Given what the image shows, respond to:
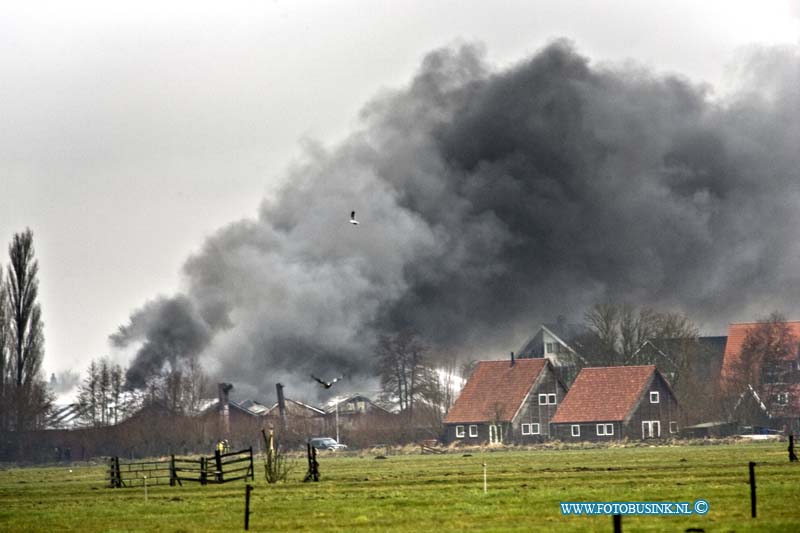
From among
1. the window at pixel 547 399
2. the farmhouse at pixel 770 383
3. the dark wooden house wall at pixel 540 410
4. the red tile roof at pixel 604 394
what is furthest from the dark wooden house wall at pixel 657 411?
the window at pixel 547 399

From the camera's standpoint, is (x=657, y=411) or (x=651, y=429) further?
(x=657, y=411)

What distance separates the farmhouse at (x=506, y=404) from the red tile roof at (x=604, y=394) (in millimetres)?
3093

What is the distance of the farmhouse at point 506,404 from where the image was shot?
106 meters

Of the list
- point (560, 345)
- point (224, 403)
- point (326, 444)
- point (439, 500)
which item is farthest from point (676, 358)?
point (439, 500)

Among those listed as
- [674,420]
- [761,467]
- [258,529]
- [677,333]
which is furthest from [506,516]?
[677,333]

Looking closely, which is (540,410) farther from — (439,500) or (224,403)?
(439,500)

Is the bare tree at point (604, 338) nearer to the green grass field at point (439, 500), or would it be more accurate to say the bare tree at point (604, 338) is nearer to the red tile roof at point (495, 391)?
the red tile roof at point (495, 391)

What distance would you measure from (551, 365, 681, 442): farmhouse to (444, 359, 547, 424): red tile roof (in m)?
4.27

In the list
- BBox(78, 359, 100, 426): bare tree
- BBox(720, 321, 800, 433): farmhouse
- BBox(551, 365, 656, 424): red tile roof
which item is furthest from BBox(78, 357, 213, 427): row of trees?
BBox(720, 321, 800, 433): farmhouse

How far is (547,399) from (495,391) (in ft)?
14.1

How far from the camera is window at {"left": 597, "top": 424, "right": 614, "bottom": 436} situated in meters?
101

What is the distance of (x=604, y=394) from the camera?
336ft

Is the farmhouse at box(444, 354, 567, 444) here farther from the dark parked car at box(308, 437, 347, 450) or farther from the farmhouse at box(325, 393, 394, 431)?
the farmhouse at box(325, 393, 394, 431)

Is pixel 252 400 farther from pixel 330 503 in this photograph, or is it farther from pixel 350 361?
pixel 330 503
